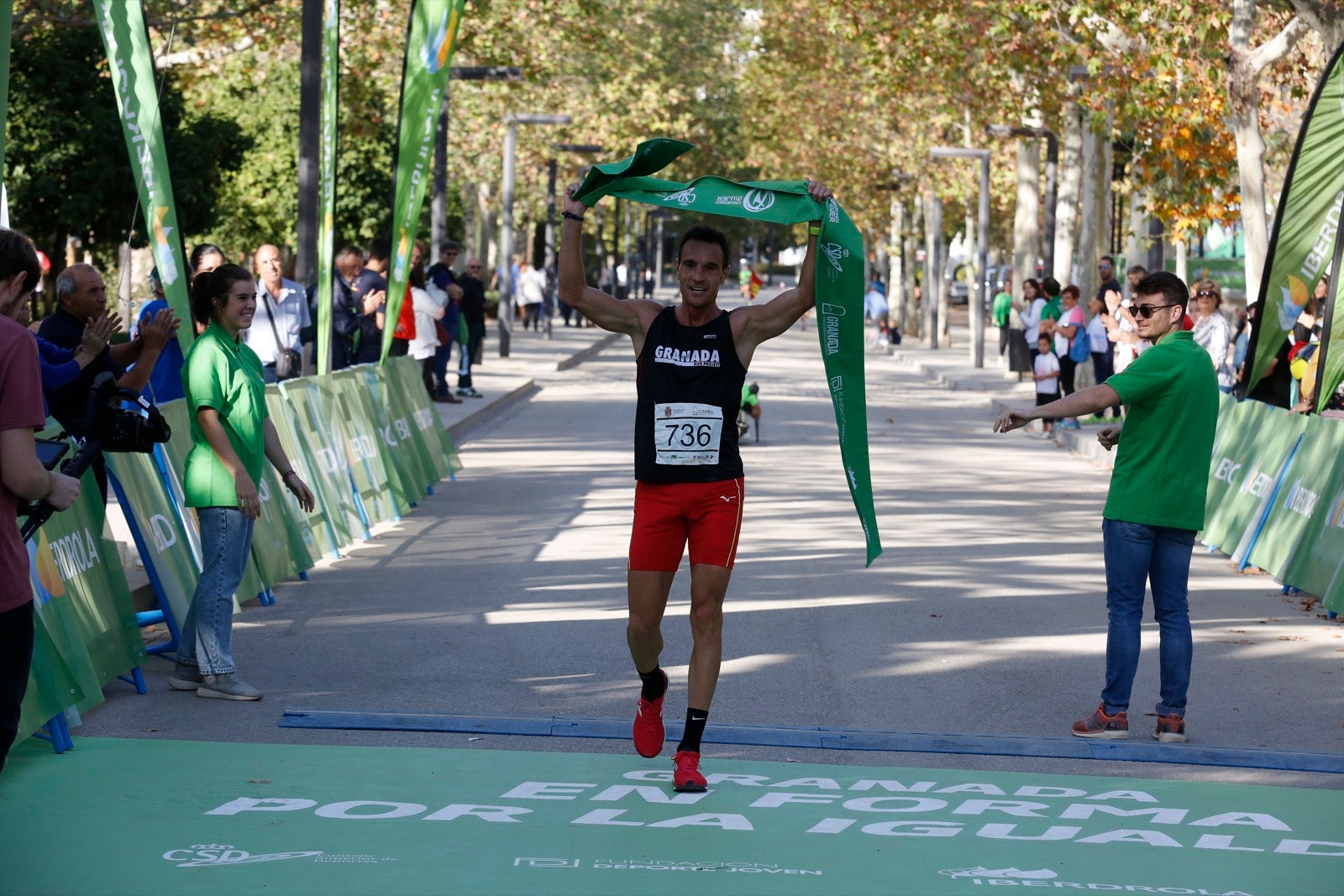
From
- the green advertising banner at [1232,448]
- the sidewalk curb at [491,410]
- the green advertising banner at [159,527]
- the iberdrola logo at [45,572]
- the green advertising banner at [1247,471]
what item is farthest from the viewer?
the sidewalk curb at [491,410]

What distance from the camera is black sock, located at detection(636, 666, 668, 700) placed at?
6809mm

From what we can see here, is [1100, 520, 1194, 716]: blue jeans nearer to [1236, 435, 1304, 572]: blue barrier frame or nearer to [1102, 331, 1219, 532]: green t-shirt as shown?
[1102, 331, 1219, 532]: green t-shirt

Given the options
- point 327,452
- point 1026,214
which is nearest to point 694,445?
point 327,452

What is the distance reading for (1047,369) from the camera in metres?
22.6

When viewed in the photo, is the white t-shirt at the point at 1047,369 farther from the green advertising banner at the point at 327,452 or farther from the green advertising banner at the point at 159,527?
the green advertising banner at the point at 159,527

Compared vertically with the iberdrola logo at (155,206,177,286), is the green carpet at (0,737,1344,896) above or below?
below

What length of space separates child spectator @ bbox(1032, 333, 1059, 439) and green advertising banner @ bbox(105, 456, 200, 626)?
15026 millimetres

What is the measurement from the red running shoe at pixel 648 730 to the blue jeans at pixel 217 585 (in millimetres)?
2139

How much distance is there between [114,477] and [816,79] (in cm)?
4648

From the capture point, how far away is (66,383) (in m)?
7.27

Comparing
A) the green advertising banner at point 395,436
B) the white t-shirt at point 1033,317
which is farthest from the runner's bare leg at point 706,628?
the white t-shirt at point 1033,317

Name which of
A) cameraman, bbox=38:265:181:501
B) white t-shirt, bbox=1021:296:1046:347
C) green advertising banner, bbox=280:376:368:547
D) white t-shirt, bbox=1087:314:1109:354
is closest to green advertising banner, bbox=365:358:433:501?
green advertising banner, bbox=280:376:368:547

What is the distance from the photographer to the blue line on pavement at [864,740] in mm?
7273

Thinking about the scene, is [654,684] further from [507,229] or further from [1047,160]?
[507,229]
